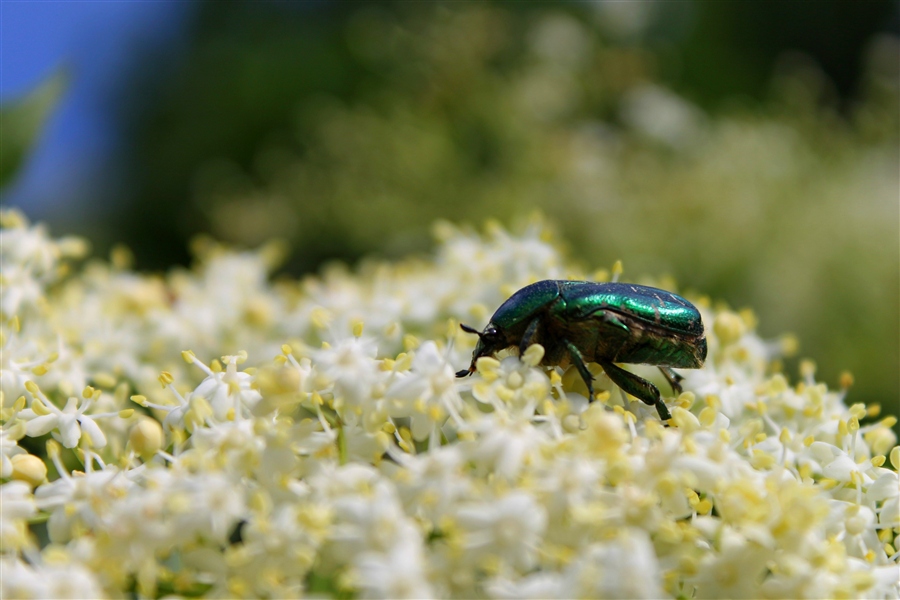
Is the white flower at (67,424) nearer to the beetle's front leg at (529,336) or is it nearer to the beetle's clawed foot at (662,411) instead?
the beetle's front leg at (529,336)

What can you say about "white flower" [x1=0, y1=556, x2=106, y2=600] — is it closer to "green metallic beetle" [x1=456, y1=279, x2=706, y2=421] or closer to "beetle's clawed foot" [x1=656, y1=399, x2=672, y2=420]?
"green metallic beetle" [x1=456, y1=279, x2=706, y2=421]

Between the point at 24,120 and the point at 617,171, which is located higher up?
the point at 617,171

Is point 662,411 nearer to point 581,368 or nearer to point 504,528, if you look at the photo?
point 581,368

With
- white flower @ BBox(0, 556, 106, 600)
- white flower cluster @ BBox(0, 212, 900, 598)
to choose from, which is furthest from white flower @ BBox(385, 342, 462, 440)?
white flower @ BBox(0, 556, 106, 600)

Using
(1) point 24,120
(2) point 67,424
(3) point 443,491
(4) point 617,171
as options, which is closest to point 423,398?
(3) point 443,491

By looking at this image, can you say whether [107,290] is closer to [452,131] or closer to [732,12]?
[452,131]

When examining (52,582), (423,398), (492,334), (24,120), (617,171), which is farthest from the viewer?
(617,171)
